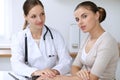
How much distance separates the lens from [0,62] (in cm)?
295

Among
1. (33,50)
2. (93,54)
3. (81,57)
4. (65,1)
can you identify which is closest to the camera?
(93,54)

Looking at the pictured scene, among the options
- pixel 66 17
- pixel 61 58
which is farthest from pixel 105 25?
pixel 61 58

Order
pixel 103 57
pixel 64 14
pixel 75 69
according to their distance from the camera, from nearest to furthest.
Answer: pixel 103 57 → pixel 75 69 → pixel 64 14

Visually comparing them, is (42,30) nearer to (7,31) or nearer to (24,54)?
(24,54)

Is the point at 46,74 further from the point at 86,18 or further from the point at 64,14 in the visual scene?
the point at 64,14

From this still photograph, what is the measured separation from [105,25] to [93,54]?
1310 mm

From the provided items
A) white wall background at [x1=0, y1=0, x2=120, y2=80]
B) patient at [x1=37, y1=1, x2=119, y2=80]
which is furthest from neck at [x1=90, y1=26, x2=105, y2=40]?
white wall background at [x1=0, y1=0, x2=120, y2=80]

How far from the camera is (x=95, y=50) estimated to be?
173 centimetres

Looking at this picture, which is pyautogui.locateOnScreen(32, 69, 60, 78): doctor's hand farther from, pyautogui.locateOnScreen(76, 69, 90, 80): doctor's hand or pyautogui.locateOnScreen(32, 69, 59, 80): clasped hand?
pyautogui.locateOnScreen(76, 69, 90, 80): doctor's hand

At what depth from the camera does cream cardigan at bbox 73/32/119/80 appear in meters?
1.64

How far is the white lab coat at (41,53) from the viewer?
203 cm

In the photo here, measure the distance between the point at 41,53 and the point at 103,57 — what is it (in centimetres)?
58

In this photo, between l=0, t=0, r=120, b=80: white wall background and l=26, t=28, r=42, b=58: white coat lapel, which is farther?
l=0, t=0, r=120, b=80: white wall background

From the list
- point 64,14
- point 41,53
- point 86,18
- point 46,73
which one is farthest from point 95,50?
point 64,14
